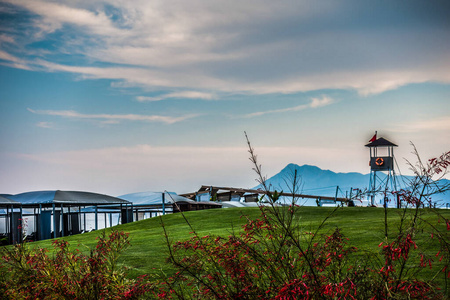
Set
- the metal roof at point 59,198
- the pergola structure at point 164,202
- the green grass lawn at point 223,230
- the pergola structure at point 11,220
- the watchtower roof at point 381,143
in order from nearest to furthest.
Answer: the green grass lawn at point 223,230 < the pergola structure at point 11,220 < the metal roof at point 59,198 < the pergola structure at point 164,202 < the watchtower roof at point 381,143

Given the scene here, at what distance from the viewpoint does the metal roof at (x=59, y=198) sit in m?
20.3

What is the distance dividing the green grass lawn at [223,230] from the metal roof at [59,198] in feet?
8.57

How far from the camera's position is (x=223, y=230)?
14820 mm

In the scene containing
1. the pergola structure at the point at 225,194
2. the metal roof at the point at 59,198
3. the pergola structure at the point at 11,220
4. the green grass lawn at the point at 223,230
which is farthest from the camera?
the pergola structure at the point at 225,194

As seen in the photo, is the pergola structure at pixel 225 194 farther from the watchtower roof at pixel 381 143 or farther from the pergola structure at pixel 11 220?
the pergola structure at pixel 11 220

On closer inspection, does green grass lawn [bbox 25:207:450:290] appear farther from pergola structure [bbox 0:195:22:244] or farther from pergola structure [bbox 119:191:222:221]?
pergola structure [bbox 119:191:222:221]

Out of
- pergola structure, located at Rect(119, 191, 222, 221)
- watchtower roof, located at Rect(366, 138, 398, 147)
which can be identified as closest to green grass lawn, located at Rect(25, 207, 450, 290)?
pergola structure, located at Rect(119, 191, 222, 221)

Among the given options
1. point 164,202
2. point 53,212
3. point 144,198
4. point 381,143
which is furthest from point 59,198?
point 381,143

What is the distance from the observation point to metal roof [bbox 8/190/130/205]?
20.3 meters

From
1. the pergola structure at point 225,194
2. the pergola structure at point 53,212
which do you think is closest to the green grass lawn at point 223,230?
the pergola structure at point 53,212

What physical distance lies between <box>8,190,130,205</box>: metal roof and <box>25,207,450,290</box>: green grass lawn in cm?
261

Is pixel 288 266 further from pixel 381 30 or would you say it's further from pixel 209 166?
pixel 381 30

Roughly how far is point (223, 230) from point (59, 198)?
29.6 ft

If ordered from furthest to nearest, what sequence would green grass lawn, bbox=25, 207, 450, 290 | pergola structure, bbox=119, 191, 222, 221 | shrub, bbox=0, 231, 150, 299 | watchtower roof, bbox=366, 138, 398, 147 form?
watchtower roof, bbox=366, 138, 398, 147 → pergola structure, bbox=119, 191, 222, 221 → green grass lawn, bbox=25, 207, 450, 290 → shrub, bbox=0, 231, 150, 299
